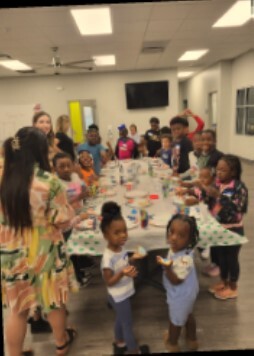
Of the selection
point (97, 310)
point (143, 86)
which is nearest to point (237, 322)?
point (97, 310)

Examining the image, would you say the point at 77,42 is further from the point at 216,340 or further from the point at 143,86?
the point at 216,340

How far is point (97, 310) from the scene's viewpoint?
168cm

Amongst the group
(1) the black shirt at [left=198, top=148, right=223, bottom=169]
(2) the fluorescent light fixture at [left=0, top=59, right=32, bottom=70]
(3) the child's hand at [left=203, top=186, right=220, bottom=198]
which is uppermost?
(2) the fluorescent light fixture at [left=0, top=59, right=32, bottom=70]

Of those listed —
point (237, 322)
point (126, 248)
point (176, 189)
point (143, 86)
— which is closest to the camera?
point (126, 248)

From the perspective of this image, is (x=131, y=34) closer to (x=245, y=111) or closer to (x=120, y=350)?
(x=245, y=111)

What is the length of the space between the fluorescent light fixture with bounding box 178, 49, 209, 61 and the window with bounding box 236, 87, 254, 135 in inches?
44.0

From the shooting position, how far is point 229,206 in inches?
60.8

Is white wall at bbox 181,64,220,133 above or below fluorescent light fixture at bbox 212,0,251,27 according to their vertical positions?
below

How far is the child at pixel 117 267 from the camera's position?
3.91ft

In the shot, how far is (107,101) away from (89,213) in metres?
5.34

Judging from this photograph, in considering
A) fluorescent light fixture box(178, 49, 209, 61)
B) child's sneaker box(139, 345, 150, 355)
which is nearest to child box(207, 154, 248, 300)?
child's sneaker box(139, 345, 150, 355)

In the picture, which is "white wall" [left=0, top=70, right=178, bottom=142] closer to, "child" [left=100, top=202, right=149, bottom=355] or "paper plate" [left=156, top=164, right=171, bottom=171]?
"paper plate" [left=156, top=164, right=171, bottom=171]

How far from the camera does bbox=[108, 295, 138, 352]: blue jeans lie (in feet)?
4.07

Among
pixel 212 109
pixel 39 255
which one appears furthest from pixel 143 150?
pixel 212 109
